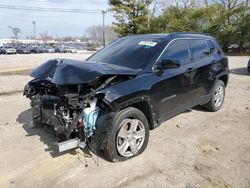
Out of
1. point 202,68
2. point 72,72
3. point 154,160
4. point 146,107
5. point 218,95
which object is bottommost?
point 154,160

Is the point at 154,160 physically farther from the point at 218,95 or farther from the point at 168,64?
the point at 218,95

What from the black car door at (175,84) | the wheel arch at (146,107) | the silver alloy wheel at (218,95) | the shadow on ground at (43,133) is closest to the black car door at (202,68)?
the black car door at (175,84)

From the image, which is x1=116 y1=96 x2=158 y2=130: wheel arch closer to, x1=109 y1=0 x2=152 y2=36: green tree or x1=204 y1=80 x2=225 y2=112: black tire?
x1=204 y1=80 x2=225 y2=112: black tire

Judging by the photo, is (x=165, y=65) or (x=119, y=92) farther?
(x=165, y=65)

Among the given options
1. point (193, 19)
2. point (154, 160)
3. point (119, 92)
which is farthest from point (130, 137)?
point (193, 19)

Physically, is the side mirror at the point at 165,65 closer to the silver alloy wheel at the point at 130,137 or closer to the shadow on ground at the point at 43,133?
the silver alloy wheel at the point at 130,137

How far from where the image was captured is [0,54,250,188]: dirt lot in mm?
3406

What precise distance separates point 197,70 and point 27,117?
3.69 metres

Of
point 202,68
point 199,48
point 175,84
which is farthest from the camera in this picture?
point 199,48

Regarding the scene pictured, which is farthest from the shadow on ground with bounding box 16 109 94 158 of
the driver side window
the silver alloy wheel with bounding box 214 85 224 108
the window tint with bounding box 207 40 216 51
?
the window tint with bounding box 207 40 216 51

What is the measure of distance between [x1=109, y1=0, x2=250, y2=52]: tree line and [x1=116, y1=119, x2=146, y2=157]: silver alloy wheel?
28.5 meters

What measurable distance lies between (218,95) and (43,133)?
3.92 meters

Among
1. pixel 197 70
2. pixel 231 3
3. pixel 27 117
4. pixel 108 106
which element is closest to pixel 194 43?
pixel 197 70

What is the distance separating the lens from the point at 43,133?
4.88m
